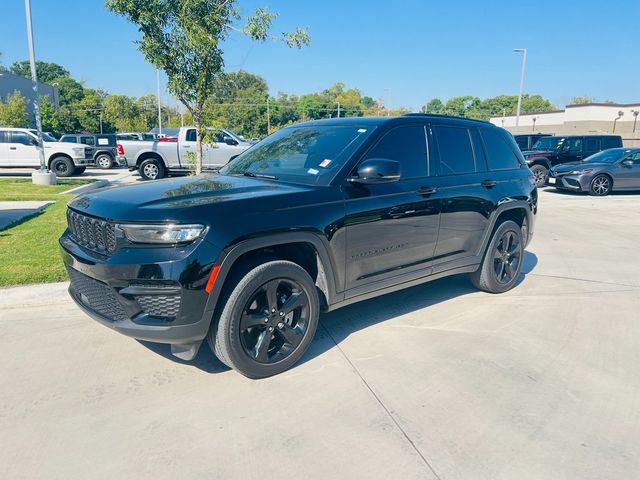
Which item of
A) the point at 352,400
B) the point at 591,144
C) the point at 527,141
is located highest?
the point at 527,141

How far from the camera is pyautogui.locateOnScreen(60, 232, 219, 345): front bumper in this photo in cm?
288

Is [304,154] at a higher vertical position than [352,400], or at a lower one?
higher

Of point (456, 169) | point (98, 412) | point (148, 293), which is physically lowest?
point (98, 412)

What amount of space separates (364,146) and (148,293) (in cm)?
204

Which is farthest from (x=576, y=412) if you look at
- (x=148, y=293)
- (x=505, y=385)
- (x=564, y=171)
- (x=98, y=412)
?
(x=564, y=171)

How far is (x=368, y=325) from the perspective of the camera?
4.40m

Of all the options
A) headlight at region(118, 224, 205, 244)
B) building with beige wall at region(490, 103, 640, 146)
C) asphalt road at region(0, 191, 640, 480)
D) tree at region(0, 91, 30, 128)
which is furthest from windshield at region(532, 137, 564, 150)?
building with beige wall at region(490, 103, 640, 146)

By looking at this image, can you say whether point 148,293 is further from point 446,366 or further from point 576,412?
point 576,412

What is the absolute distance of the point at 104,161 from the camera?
22.8 meters

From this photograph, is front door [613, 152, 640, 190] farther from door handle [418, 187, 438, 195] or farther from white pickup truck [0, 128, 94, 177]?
white pickup truck [0, 128, 94, 177]

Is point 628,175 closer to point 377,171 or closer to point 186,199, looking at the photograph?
point 377,171

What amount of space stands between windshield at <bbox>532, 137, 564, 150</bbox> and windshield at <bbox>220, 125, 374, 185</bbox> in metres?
16.5

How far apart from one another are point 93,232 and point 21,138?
59.5 ft

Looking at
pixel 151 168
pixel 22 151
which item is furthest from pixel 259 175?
pixel 22 151
